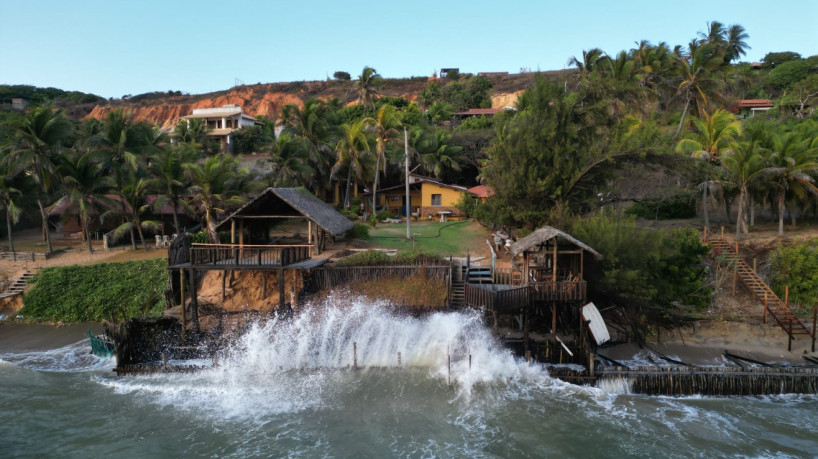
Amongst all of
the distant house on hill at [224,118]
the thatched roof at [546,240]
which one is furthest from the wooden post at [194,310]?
the distant house on hill at [224,118]

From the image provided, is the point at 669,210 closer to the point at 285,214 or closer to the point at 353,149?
the point at 353,149

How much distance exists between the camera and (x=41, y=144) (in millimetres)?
26578

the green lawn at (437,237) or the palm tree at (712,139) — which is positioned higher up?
the palm tree at (712,139)

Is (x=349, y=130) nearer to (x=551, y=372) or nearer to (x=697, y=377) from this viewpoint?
(x=551, y=372)

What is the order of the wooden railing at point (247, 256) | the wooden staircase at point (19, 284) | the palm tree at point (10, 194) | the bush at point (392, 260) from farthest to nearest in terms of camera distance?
1. the palm tree at point (10, 194)
2. the wooden staircase at point (19, 284)
3. the bush at point (392, 260)
4. the wooden railing at point (247, 256)

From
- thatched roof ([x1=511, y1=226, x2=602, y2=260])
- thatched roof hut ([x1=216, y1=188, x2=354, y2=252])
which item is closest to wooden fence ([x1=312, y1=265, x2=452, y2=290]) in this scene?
thatched roof hut ([x1=216, y1=188, x2=354, y2=252])

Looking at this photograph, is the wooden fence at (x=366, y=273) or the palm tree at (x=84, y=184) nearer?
the wooden fence at (x=366, y=273)

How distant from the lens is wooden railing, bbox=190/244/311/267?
19172mm

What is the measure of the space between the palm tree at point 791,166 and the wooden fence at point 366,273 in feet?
60.0

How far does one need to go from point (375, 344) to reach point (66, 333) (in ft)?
49.3

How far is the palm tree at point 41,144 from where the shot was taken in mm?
26188

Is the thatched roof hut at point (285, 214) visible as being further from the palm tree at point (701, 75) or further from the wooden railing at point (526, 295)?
the palm tree at point (701, 75)

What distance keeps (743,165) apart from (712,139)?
4.01 m

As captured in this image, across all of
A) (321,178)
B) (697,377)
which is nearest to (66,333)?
(321,178)
